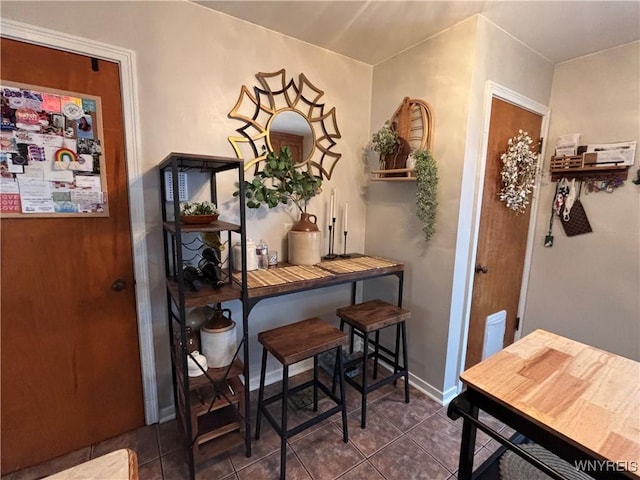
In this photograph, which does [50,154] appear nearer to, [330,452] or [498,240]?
[330,452]

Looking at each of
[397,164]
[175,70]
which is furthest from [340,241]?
[175,70]

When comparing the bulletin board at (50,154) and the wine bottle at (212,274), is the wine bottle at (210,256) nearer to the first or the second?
the wine bottle at (212,274)

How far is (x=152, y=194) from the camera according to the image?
1.66 metres

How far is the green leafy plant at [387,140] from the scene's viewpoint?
6.84 ft

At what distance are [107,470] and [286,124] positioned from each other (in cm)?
194

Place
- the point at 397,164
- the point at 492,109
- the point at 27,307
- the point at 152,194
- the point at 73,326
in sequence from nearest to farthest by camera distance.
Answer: the point at 27,307 → the point at 73,326 → the point at 152,194 → the point at 492,109 → the point at 397,164

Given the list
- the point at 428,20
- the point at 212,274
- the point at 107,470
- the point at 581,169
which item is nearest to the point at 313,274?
the point at 212,274

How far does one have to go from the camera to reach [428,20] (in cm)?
176

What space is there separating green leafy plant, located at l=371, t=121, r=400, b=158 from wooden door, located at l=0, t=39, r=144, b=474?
5.21ft

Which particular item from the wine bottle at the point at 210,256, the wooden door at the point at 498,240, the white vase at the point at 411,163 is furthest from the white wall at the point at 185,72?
the wooden door at the point at 498,240

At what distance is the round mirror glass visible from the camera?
2.02 m

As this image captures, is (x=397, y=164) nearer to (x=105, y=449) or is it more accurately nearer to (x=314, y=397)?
(x=314, y=397)

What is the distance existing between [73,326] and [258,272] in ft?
3.24

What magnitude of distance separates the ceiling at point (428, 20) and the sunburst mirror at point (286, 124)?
0.32 meters
